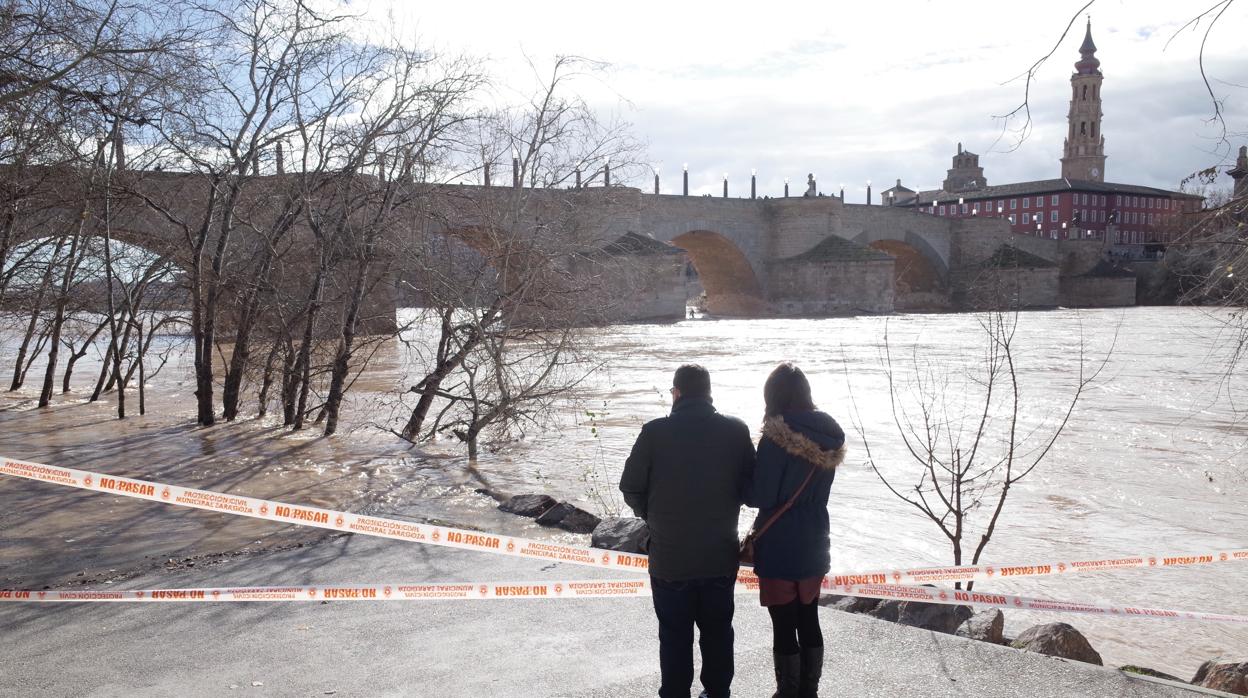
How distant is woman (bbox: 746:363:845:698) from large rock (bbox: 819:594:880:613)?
5.26ft

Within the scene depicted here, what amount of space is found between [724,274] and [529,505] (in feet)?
194

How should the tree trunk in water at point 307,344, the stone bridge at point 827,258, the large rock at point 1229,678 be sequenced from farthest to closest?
the stone bridge at point 827,258 → the tree trunk in water at point 307,344 → the large rock at point 1229,678

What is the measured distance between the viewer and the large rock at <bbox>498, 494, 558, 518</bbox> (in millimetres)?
8484

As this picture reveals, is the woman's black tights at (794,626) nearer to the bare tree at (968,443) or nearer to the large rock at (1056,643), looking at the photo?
the large rock at (1056,643)

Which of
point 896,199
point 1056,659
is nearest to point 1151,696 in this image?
point 1056,659

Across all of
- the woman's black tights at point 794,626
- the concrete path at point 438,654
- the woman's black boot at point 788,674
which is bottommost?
the concrete path at point 438,654

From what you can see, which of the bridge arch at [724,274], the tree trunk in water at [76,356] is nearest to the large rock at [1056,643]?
the tree trunk in water at [76,356]

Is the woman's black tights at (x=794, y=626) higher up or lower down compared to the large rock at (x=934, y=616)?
higher up

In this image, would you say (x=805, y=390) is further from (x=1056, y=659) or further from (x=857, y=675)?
(x=1056, y=659)

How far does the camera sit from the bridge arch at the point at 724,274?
63.1 m

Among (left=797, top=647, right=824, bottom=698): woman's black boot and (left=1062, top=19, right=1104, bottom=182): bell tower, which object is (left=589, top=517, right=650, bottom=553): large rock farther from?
(left=1062, top=19, right=1104, bottom=182): bell tower

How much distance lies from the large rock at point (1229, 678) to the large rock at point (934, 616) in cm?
110

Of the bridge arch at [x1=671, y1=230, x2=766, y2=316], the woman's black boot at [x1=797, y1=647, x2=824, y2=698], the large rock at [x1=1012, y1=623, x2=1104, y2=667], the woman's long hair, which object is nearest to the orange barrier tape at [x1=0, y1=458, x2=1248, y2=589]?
the large rock at [x1=1012, y1=623, x2=1104, y2=667]

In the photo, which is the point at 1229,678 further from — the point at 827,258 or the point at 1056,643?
the point at 827,258
